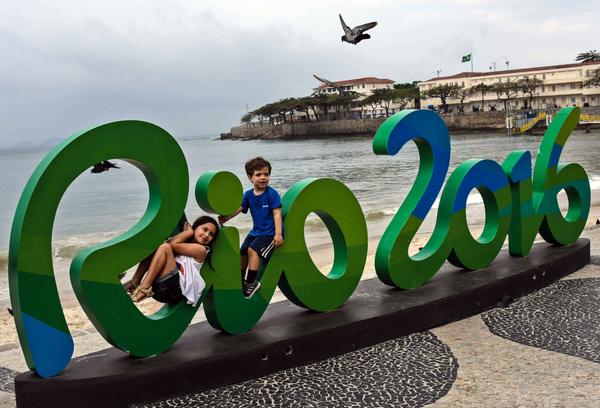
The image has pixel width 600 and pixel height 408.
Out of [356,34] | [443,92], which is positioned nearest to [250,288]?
[356,34]

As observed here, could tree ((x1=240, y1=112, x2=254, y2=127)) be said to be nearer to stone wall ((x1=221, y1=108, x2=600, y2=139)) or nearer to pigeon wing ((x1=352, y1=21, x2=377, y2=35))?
stone wall ((x1=221, y1=108, x2=600, y2=139))

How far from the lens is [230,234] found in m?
5.71

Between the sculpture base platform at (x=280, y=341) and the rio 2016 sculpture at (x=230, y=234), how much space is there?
16cm

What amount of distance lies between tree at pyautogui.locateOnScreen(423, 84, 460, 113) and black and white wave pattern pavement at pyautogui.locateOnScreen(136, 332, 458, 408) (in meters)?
95.0

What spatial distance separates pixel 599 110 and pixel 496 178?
76.2 meters

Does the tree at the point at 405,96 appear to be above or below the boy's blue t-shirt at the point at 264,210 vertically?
above

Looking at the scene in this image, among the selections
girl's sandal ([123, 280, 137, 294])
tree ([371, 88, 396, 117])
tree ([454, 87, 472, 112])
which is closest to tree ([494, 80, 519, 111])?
tree ([454, 87, 472, 112])

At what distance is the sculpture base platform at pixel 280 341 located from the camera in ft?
16.0

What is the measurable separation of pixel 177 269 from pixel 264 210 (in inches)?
39.5

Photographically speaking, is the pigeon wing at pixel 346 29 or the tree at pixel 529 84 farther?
the tree at pixel 529 84

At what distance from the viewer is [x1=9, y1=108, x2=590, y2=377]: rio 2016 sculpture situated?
4.75 meters

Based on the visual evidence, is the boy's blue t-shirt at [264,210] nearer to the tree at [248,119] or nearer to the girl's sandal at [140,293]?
the girl's sandal at [140,293]

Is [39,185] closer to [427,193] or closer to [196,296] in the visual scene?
[196,296]

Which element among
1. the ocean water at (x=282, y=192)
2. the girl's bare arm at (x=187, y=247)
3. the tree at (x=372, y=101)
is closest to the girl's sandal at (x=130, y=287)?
the girl's bare arm at (x=187, y=247)
